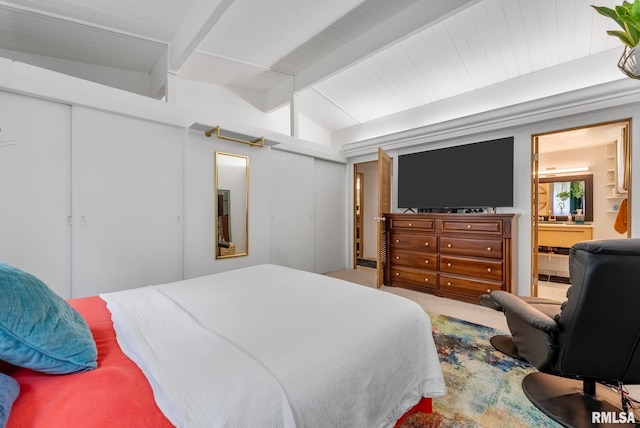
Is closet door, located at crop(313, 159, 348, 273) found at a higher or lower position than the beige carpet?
higher

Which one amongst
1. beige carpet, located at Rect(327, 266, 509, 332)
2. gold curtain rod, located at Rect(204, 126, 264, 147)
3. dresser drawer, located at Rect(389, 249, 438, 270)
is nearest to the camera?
beige carpet, located at Rect(327, 266, 509, 332)

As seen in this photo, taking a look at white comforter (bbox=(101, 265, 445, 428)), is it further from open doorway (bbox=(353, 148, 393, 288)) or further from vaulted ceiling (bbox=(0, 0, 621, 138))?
open doorway (bbox=(353, 148, 393, 288))

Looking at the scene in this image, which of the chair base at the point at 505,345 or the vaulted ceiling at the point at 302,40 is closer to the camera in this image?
the chair base at the point at 505,345

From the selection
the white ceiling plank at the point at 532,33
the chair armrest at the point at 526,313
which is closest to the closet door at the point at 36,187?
the chair armrest at the point at 526,313

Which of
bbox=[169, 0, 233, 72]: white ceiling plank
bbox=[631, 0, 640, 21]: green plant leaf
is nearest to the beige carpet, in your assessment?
bbox=[631, 0, 640, 21]: green plant leaf

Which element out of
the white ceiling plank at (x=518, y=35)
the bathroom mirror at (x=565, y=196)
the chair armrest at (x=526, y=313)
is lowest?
the chair armrest at (x=526, y=313)

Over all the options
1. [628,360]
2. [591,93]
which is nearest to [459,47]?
[591,93]

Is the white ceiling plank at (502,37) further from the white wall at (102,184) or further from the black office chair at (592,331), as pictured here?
the white wall at (102,184)

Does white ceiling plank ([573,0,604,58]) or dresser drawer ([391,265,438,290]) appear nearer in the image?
white ceiling plank ([573,0,604,58])

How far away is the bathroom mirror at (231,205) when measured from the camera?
3514 mm

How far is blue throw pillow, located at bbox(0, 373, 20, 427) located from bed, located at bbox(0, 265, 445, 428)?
0.02m

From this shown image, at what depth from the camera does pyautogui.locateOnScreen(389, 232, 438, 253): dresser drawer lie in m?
3.77

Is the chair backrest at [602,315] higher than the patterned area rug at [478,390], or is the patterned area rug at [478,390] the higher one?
the chair backrest at [602,315]

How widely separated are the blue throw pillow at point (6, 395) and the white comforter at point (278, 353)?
0.29 meters
